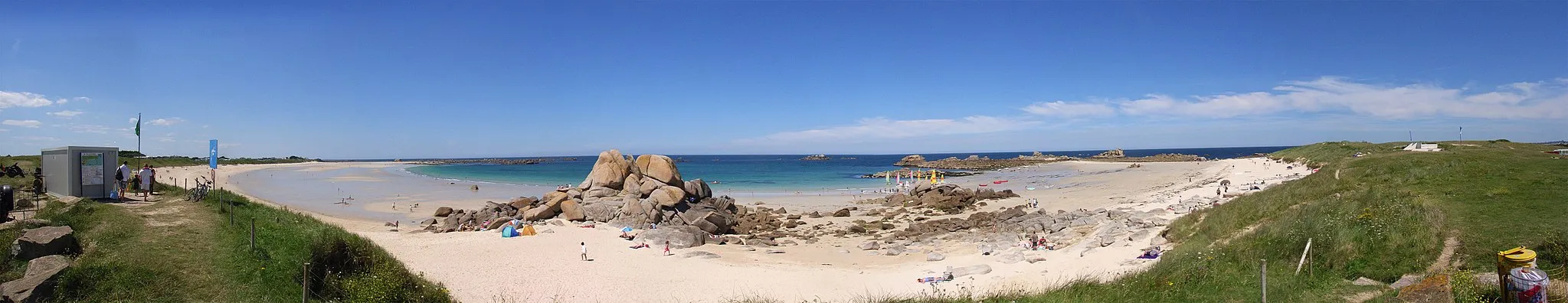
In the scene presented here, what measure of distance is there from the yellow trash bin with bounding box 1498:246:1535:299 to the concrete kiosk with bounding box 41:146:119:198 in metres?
30.0

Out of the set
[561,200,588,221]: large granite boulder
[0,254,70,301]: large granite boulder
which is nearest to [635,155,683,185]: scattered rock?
[561,200,588,221]: large granite boulder

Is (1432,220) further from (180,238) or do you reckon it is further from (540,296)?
(180,238)

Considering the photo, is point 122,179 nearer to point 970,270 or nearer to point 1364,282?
point 970,270

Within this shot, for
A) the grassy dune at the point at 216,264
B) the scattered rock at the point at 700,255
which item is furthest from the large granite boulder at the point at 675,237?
the grassy dune at the point at 216,264

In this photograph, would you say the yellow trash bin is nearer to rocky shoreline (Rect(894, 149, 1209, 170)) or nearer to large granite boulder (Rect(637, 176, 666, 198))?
large granite boulder (Rect(637, 176, 666, 198))

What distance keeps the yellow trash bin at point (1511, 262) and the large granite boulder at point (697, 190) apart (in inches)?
1077

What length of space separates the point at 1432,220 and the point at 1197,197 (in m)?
19.4

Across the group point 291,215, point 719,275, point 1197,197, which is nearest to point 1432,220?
point 719,275

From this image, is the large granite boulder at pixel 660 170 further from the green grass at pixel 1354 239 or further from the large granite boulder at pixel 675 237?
the green grass at pixel 1354 239

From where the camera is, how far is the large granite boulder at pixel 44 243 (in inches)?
392

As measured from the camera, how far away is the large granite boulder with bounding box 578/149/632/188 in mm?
30594

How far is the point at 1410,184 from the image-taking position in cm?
1681

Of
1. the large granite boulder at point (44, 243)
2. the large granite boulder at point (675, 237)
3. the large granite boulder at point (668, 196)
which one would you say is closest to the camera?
the large granite boulder at point (44, 243)

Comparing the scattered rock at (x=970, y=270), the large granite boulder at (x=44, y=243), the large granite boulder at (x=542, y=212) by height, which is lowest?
the scattered rock at (x=970, y=270)
